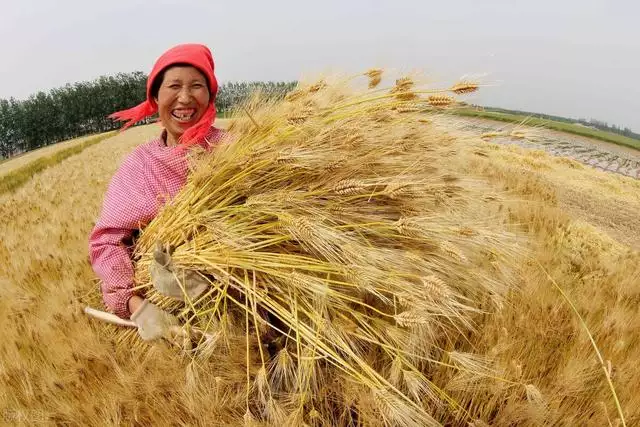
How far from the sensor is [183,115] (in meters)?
2.23

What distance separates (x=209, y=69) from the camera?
88.0 inches

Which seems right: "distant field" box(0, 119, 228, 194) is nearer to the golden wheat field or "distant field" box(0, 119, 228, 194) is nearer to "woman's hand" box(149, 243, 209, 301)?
"woman's hand" box(149, 243, 209, 301)

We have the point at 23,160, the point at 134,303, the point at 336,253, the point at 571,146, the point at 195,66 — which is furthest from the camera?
the point at 23,160

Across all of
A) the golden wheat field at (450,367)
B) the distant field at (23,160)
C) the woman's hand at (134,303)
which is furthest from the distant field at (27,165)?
the golden wheat field at (450,367)

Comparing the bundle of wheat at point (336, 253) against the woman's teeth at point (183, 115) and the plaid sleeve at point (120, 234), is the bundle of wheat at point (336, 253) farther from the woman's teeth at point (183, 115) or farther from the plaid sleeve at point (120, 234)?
the woman's teeth at point (183, 115)

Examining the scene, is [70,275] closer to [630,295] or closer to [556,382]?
[556,382]

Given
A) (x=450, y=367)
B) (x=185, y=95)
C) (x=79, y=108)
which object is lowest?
(x=79, y=108)

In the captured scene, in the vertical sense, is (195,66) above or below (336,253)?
above

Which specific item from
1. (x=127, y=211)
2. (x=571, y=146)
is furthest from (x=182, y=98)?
(x=571, y=146)

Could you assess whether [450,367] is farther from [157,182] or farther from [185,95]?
[185,95]

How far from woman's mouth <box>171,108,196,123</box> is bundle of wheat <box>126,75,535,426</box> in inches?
22.9

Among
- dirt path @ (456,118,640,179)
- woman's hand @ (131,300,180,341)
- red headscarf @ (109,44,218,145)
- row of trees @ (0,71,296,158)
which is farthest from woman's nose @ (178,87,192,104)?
row of trees @ (0,71,296,158)

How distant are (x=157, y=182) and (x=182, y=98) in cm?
47

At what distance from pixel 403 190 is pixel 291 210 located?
0.39 metres
